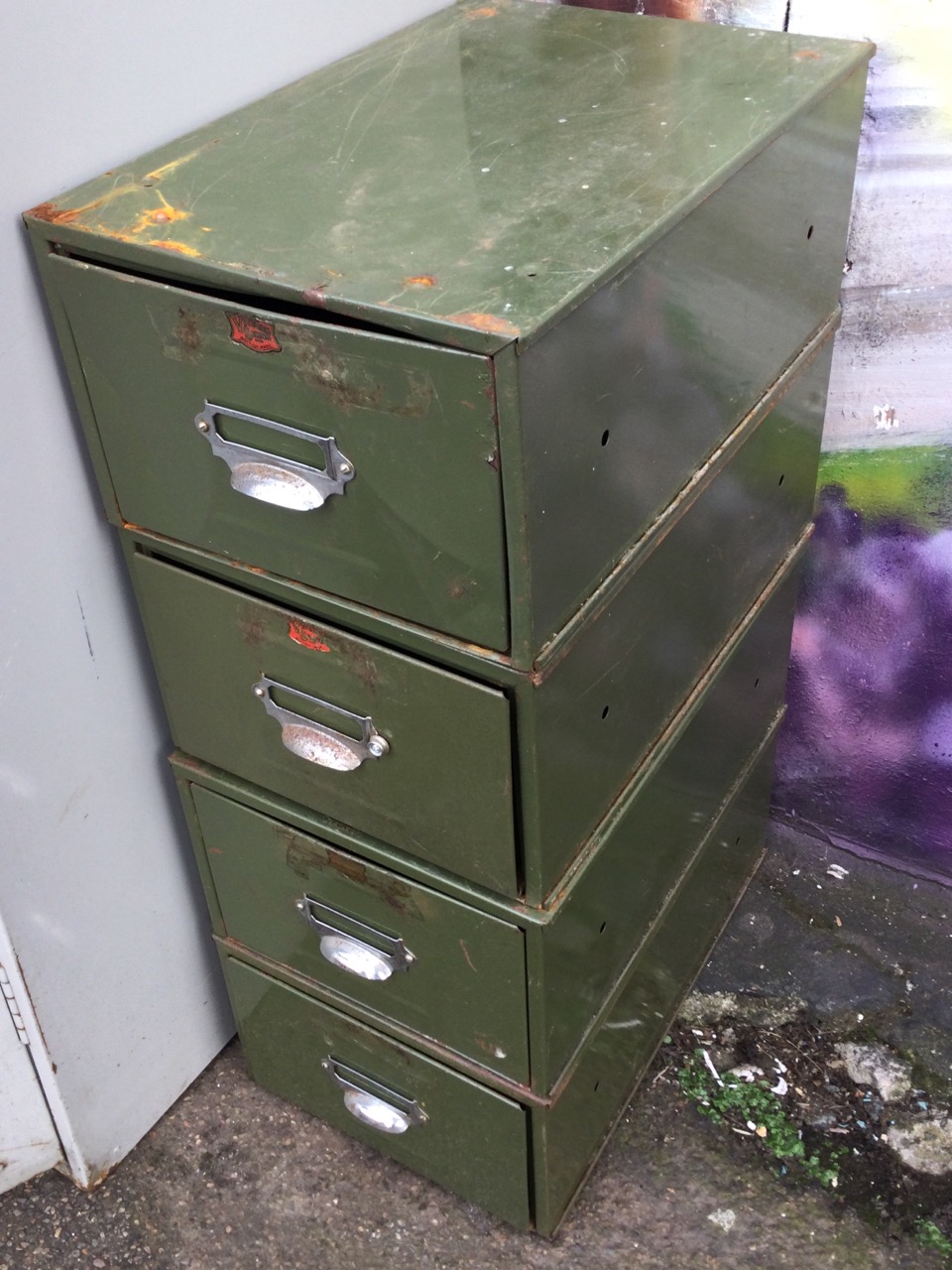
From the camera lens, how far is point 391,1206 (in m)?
1.77

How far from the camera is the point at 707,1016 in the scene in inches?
78.4

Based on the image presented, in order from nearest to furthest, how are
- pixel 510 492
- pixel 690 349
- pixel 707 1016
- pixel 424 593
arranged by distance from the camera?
1. pixel 510 492
2. pixel 424 593
3. pixel 690 349
4. pixel 707 1016

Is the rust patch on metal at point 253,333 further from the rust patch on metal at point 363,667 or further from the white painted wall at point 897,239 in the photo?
the white painted wall at point 897,239

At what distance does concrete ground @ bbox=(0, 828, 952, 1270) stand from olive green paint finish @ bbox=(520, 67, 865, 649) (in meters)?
0.98

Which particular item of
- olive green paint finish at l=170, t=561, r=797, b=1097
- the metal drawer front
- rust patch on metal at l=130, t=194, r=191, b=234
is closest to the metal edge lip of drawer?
olive green paint finish at l=170, t=561, r=797, b=1097

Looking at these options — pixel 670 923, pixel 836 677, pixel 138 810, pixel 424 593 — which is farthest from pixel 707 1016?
pixel 424 593

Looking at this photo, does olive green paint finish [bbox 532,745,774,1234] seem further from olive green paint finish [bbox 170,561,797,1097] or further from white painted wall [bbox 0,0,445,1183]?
white painted wall [bbox 0,0,445,1183]

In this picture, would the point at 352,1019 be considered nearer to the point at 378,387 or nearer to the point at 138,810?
the point at 138,810

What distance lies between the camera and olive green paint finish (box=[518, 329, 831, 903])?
4.18ft

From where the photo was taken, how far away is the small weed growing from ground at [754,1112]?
5.87 ft

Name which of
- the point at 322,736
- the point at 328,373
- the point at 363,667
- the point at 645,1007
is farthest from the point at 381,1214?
the point at 328,373

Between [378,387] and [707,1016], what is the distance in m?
1.30

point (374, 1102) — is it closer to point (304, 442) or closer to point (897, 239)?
point (304, 442)

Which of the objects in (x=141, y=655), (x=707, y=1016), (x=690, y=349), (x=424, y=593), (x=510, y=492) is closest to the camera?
(x=510, y=492)
